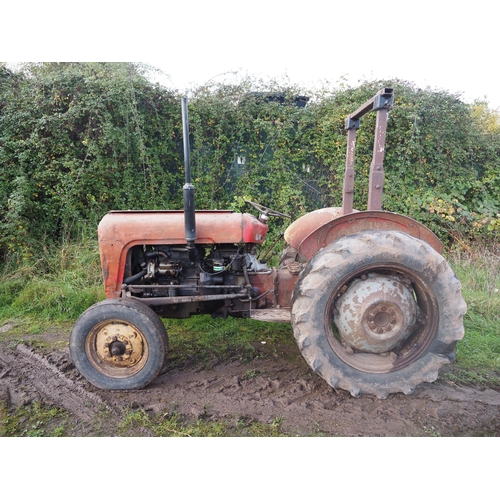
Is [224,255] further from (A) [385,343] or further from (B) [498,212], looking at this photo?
(B) [498,212]

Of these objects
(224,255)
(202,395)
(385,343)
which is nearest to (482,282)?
(385,343)

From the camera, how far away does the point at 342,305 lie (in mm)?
2637

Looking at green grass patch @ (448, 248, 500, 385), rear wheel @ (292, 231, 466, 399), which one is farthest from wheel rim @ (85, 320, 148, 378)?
green grass patch @ (448, 248, 500, 385)

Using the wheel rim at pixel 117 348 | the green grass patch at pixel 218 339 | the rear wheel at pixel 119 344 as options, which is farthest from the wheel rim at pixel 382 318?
the wheel rim at pixel 117 348

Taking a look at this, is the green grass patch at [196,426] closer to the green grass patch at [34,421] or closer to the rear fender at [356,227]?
the green grass patch at [34,421]

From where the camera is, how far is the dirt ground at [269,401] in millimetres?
2270

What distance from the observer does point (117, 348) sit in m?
2.64

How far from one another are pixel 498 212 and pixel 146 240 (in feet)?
17.7

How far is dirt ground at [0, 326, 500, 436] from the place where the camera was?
7.45 ft

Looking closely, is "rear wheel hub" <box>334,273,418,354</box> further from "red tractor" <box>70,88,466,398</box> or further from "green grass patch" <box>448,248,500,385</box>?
"green grass patch" <box>448,248,500,385</box>

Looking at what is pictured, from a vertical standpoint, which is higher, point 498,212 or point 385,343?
point 498,212

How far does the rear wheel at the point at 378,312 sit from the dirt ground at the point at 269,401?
167 mm

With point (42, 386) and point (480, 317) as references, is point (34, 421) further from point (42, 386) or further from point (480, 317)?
point (480, 317)

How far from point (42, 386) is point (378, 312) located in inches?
106
